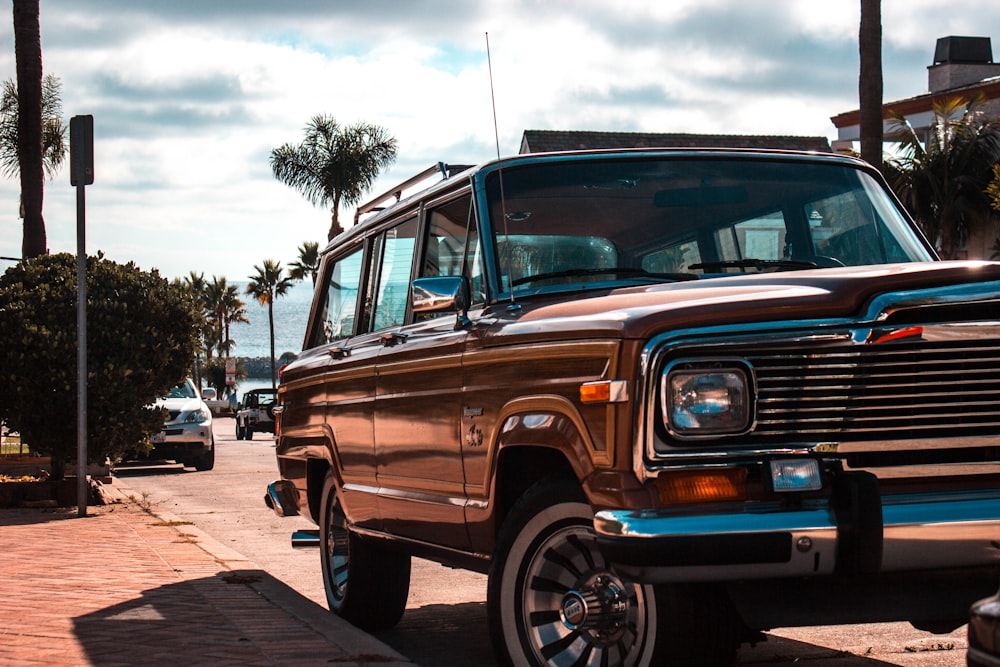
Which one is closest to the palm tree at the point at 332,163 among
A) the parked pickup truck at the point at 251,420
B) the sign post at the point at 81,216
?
the parked pickup truck at the point at 251,420

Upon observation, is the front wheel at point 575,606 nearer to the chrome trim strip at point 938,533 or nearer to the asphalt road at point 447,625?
the chrome trim strip at point 938,533

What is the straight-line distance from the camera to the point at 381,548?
7320mm

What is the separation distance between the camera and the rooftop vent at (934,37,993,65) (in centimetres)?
4741

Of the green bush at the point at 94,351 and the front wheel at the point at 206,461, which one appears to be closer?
the green bush at the point at 94,351

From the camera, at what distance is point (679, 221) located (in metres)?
5.70

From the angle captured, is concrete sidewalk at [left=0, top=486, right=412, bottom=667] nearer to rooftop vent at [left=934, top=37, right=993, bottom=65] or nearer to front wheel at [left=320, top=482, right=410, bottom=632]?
front wheel at [left=320, top=482, right=410, bottom=632]

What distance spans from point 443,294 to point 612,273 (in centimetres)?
68

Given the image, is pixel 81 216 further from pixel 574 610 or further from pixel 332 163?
pixel 332 163

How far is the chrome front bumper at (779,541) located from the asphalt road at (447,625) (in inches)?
83.1

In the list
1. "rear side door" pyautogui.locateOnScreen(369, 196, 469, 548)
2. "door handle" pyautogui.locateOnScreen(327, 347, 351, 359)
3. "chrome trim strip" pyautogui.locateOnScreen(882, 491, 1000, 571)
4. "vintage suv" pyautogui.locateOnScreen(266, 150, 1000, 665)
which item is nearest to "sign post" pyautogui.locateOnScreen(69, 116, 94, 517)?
"door handle" pyautogui.locateOnScreen(327, 347, 351, 359)

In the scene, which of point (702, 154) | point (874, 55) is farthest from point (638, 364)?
point (874, 55)

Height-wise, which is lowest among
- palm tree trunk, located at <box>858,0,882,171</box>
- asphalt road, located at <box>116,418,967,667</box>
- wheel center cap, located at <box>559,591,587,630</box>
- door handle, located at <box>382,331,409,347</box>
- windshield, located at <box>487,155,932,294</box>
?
asphalt road, located at <box>116,418,967,667</box>

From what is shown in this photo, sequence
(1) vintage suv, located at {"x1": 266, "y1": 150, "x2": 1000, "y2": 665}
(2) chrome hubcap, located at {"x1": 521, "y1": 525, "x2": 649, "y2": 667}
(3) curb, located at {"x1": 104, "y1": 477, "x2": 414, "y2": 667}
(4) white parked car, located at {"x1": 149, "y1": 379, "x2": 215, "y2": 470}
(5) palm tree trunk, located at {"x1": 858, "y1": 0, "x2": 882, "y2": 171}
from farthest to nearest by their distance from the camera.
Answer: (4) white parked car, located at {"x1": 149, "y1": 379, "x2": 215, "y2": 470}, (5) palm tree trunk, located at {"x1": 858, "y1": 0, "x2": 882, "y2": 171}, (3) curb, located at {"x1": 104, "y1": 477, "x2": 414, "y2": 667}, (2) chrome hubcap, located at {"x1": 521, "y1": 525, "x2": 649, "y2": 667}, (1) vintage suv, located at {"x1": 266, "y1": 150, "x2": 1000, "y2": 665}

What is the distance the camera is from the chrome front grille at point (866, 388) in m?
4.21
